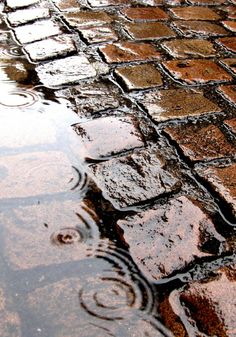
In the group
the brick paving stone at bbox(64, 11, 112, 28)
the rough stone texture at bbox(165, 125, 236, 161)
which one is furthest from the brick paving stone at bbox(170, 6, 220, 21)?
the rough stone texture at bbox(165, 125, 236, 161)

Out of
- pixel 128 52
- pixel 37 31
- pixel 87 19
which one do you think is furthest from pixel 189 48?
pixel 37 31

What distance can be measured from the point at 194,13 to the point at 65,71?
1511 mm

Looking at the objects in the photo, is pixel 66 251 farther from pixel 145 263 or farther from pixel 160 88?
pixel 160 88

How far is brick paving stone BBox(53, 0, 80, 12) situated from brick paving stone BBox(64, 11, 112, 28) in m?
0.12

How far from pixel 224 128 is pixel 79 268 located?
3.78 ft

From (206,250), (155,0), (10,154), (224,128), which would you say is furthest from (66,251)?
(155,0)

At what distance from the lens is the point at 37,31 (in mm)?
3025

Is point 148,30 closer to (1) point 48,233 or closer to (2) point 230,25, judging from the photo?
(2) point 230,25

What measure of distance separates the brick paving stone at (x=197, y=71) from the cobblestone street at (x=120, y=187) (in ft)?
0.04

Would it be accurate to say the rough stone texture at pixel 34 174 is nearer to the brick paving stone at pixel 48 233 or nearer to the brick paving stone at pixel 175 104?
the brick paving stone at pixel 48 233

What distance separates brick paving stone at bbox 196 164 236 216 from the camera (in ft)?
5.67

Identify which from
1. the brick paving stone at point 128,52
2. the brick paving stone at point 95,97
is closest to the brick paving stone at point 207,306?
the brick paving stone at point 95,97

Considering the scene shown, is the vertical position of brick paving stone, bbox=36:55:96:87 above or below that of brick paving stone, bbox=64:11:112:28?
below

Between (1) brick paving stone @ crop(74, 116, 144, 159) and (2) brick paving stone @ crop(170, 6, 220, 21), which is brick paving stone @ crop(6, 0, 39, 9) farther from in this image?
(1) brick paving stone @ crop(74, 116, 144, 159)
